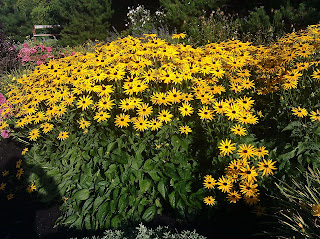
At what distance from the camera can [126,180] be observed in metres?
3.01

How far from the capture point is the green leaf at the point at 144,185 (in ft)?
9.58

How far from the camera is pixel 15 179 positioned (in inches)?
168

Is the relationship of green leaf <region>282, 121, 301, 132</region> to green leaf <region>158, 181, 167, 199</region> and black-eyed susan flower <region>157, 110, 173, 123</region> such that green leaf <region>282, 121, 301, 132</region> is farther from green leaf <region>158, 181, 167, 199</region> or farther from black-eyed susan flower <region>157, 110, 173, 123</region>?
green leaf <region>158, 181, 167, 199</region>

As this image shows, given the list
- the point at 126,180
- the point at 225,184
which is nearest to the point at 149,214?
the point at 126,180

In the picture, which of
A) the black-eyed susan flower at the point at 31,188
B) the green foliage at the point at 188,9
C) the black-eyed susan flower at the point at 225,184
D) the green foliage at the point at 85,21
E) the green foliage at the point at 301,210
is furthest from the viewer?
the green foliage at the point at 85,21

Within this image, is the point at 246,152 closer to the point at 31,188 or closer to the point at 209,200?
the point at 209,200

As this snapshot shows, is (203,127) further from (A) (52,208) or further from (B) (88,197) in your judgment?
(A) (52,208)

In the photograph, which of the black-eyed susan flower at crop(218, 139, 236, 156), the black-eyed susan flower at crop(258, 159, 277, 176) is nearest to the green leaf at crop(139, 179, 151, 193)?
the black-eyed susan flower at crop(218, 139, 236, 156)

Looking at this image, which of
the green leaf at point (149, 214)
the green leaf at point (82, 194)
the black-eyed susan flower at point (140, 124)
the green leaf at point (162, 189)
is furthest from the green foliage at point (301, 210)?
the green leaf at point (82, 194)

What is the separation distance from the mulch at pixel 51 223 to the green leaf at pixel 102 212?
0.95 ft

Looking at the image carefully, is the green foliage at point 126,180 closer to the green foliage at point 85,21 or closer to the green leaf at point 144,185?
the green leaf at point 144,185

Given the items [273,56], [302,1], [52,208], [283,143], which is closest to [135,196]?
[52,208]

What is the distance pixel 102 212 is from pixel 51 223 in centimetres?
78

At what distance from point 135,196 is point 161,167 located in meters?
0.40
